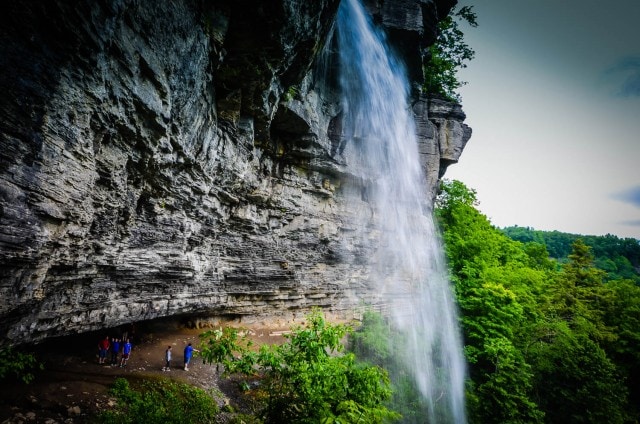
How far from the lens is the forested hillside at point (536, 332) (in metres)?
15.6

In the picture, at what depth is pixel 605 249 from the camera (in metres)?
95.4

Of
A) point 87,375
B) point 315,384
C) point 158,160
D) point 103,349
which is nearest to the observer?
point 315,384

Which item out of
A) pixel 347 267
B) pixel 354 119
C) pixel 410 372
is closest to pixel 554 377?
pixel 410 372

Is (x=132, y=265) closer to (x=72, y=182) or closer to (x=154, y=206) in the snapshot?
(x=154, y=206)

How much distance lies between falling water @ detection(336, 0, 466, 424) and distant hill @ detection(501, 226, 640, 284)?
225ft

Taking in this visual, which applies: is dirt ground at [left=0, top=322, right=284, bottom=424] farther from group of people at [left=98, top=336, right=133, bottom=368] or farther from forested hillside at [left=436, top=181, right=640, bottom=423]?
forested hillside at [left=436, top=181, right=640, bottom=423]

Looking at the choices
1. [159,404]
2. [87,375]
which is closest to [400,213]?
[159,404]

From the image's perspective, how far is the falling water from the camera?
1603cm

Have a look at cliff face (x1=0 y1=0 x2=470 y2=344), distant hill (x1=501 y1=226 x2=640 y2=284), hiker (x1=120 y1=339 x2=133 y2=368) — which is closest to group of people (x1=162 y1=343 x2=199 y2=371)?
hiker (x1=120 y1=339 x2=133 y2=368)

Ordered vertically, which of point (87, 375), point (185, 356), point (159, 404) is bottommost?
point (159, 404)

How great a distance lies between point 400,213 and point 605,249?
370 feet

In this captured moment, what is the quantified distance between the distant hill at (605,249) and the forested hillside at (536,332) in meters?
60.7

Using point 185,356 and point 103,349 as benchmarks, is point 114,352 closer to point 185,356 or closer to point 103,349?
point 103,349

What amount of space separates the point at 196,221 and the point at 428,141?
17411 millimetres
